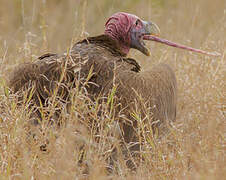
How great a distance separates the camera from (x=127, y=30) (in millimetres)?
4660

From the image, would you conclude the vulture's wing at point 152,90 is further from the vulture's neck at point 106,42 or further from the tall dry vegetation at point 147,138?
the vulture's neck at point 106,42

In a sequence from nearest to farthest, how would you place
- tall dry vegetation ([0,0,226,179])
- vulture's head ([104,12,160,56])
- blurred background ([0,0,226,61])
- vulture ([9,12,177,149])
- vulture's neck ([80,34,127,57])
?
tall dry vegetation ([0,0,226,179])
vulture ([9,12,177,149])
vulture's neck ([80,34,127,57])
vulture's head ([104,12,160,56])
blurred background ([0,0,226,61])

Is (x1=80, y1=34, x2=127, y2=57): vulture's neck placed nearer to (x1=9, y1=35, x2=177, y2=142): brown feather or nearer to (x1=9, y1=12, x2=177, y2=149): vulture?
(x1=9, y1=12, x2=177, y2=149): vulture

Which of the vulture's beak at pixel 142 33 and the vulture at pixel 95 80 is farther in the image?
the vulture's beak at pixel 142 33

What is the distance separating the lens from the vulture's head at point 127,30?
4.63 metres

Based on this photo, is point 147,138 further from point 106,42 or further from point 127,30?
point 127,30

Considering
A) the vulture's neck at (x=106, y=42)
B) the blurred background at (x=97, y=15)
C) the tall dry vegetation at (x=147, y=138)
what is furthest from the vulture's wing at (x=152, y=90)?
the blurred background at (x=97, y=15)

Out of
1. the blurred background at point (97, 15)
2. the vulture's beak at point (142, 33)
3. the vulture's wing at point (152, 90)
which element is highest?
the vulture's beak at point (142, 33)

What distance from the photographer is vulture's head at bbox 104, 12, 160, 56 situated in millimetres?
4629

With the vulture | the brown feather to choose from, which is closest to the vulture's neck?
the vulture

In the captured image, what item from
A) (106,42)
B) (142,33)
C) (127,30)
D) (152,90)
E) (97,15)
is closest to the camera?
(152,90)

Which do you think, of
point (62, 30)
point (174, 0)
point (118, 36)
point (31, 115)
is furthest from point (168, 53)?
point (174, 0)

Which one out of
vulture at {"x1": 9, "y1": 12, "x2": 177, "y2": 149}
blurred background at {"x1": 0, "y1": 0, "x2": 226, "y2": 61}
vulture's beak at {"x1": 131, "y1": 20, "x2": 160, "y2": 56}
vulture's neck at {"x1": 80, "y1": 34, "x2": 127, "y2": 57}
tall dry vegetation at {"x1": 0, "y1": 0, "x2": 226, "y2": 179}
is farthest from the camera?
blurred background at {"x1": 0, "y1": 0, "x2": 226, "y2": 61}

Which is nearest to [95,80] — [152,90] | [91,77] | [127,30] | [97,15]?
[91,77]
